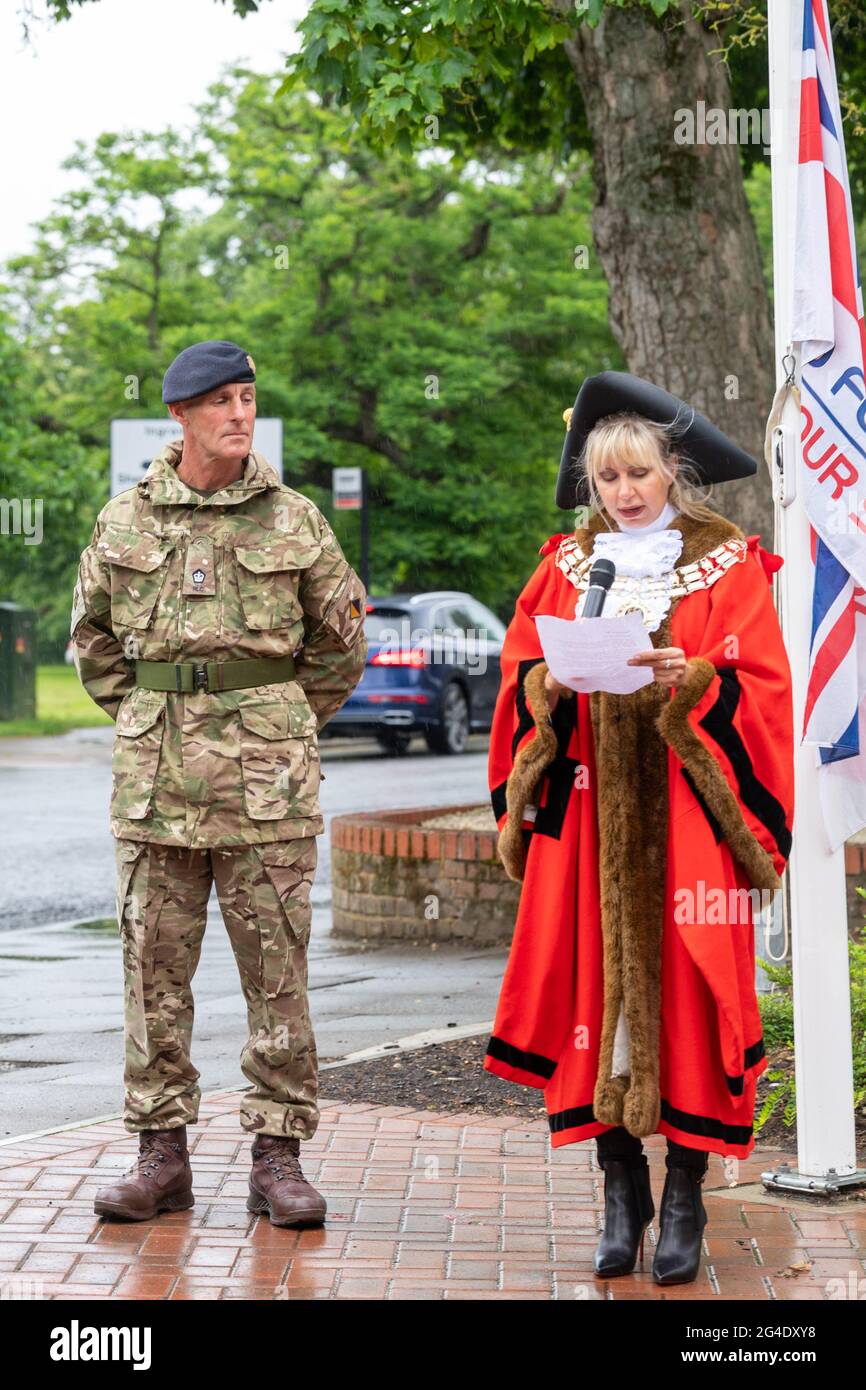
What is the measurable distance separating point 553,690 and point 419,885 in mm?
5405

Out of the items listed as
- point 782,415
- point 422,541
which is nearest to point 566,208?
point 422,541

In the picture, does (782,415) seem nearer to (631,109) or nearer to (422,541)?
(631,109)

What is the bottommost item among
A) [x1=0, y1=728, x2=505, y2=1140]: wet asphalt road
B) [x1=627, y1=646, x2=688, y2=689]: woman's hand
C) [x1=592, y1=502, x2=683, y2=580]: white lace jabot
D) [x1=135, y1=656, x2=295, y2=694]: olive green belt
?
[x1=0, y1=728, x2=505, y2=1140]: wet asphalt road

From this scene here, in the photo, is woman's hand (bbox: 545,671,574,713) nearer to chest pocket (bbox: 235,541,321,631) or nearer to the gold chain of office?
the gold chain of office

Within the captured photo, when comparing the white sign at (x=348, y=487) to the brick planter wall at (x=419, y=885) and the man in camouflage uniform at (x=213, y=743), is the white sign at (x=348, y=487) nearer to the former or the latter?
the brick planter wall at (x=419, y=885)

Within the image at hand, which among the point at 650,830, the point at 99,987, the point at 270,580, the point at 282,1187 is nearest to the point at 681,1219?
the point at 650,830

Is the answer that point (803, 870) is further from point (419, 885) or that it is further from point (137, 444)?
point (137, 444)

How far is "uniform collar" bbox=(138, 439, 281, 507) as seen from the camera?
15.8ft

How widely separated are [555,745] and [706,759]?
14.1 inches

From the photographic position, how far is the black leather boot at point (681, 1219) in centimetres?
421

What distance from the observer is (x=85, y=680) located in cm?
501

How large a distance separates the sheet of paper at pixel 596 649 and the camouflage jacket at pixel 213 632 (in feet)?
3.36

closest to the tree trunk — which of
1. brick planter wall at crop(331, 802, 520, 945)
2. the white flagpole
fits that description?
brick planter wall at crop(331, 802, 520, 945)

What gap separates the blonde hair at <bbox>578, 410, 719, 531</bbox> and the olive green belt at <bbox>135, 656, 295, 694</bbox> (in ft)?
3.13
